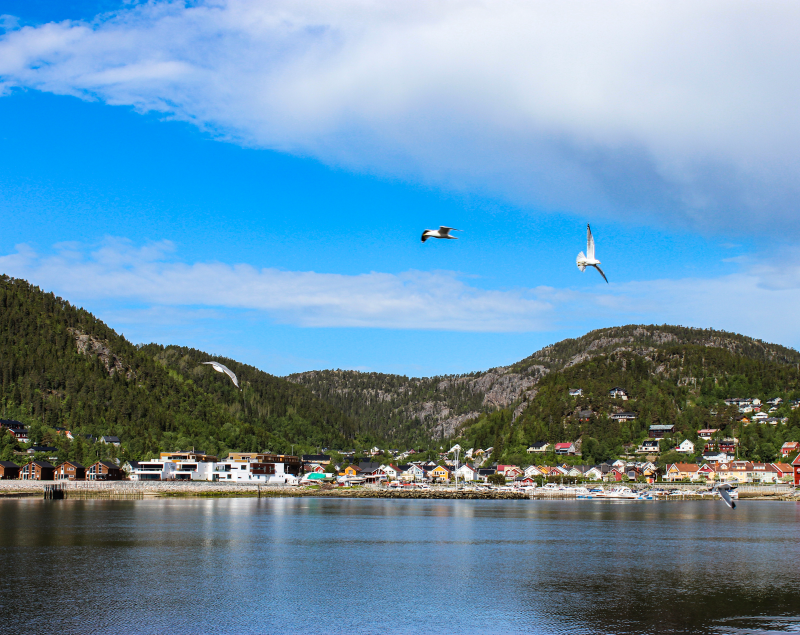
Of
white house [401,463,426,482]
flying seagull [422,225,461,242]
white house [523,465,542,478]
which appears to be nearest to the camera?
flying seagull [422,225,461,242]

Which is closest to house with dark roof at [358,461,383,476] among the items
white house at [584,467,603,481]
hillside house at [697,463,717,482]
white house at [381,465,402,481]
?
white house at [381,465,402,481]

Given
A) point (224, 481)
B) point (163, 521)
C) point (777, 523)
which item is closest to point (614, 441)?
point (224, 481)

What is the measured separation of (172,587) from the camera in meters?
37.3

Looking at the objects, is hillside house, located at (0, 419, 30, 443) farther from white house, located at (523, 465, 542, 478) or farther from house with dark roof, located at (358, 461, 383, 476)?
white house, located at (523, 465, 542, 478)

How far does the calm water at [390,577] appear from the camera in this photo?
100ft

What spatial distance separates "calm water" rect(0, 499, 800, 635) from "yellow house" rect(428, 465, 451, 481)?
112 m

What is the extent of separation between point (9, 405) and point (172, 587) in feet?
477

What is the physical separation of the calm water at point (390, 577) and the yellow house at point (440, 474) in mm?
111576

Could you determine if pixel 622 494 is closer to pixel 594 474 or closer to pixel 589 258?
pixel 594 474

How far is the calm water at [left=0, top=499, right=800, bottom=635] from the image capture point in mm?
30625

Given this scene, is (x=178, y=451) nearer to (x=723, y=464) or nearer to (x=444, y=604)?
(x=723, y=464)

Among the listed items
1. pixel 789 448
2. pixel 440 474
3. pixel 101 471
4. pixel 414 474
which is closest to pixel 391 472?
pixel 414 474

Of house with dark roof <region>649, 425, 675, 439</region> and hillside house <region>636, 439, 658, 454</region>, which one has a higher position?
house with dark roof <region>649, 425, 675, 439</region>

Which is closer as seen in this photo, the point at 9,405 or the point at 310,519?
the point at 310,519
